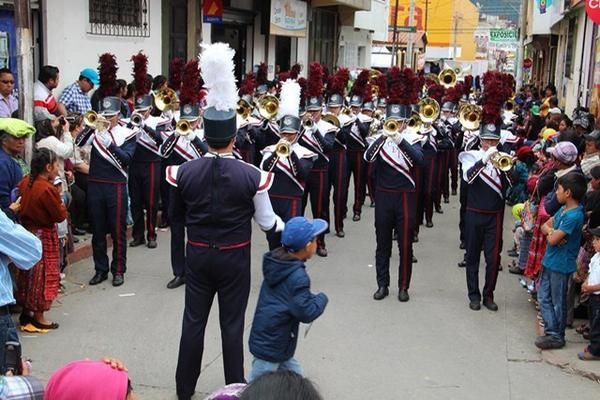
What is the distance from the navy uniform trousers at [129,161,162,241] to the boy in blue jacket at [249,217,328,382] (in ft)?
16.9

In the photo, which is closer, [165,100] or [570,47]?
[165,100]

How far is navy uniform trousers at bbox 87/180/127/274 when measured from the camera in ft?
26.2

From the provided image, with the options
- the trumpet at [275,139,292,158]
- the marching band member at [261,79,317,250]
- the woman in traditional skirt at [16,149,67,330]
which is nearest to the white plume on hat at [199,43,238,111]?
the woman in traditional skirt at [16,149,67,330]

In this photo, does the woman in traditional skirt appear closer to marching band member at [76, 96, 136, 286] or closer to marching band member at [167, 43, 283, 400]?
marching band member at [76, 96, 136, 286]

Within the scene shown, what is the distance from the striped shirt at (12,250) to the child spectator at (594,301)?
4.24 metres

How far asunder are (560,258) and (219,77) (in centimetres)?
335

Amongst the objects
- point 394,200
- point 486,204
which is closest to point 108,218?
point 394,200

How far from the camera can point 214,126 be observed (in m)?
5.02

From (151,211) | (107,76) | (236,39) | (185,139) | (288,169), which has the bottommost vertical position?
(151,211)

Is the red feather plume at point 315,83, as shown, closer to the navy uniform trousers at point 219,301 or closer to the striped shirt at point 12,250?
the navy uniform trousers at point 219,301

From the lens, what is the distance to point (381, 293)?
7.92 m

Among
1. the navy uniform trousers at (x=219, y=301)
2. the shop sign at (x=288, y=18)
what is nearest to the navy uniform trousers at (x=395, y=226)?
the navy uniform trousers at (x=219, y=301)

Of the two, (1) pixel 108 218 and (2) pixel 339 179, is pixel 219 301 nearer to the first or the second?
(1) pixel 108 218

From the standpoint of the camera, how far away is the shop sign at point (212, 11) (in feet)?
55.4
